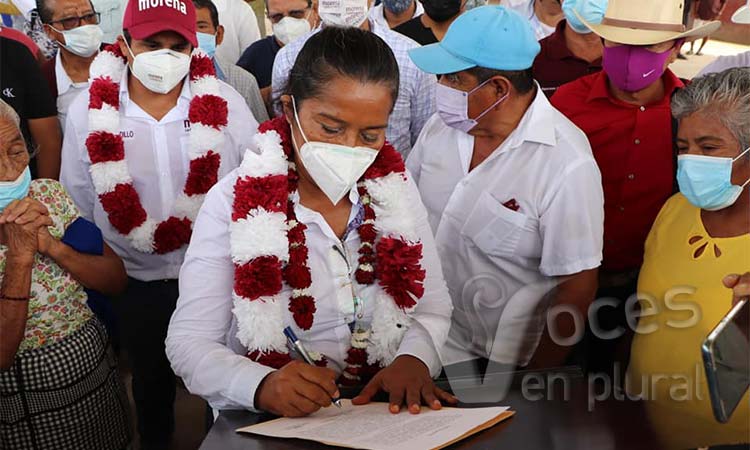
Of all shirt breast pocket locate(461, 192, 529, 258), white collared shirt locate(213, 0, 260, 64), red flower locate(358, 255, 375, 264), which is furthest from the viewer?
white collared shirt locate(213, 0, 260, 64)

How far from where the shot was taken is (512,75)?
219 centimetres

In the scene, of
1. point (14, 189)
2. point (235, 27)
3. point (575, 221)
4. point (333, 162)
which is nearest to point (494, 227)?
point (575, 221)

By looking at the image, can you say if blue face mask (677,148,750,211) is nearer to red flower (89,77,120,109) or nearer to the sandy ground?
red flower (89,77,120,109)

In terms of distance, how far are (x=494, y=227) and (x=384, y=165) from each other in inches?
20.1

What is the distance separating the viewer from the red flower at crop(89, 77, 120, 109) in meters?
2.63

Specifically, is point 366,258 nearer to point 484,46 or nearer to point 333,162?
point 333,162

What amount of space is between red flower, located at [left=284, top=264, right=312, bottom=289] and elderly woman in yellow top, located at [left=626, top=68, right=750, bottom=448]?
839 mm

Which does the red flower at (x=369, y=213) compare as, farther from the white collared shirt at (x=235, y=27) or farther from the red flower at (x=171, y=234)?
the white collared shirt at (x=235, y=27)

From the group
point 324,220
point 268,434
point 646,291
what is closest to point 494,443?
point 268,434

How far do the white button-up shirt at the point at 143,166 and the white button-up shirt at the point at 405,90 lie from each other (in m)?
0.65

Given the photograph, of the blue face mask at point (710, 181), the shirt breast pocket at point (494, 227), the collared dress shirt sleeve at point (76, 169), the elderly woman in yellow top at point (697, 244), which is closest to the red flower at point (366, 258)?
the shirt breast pocket at point (494, 227)

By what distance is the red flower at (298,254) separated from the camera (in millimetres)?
1700

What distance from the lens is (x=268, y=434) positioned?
51.8 inches

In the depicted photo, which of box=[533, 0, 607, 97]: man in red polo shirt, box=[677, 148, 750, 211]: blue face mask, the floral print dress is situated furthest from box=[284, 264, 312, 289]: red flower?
box=[533, 0, 607, 97]: man in red polo shirt
